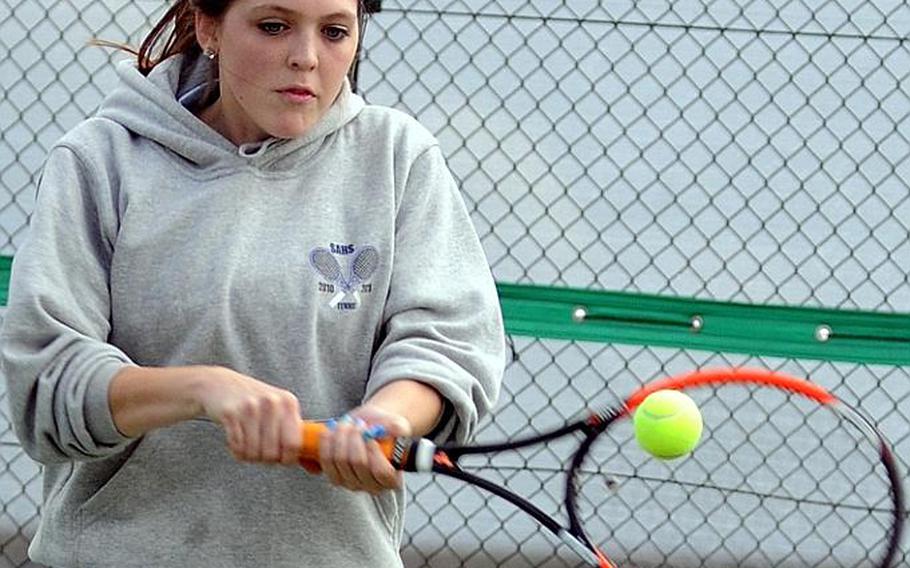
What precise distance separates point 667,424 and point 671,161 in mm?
2644

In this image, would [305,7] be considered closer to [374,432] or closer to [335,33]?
[335,33]

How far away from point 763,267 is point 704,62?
21.8 inches

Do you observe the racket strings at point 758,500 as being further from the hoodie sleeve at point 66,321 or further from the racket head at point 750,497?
the hoodie sleeve at point 66,321

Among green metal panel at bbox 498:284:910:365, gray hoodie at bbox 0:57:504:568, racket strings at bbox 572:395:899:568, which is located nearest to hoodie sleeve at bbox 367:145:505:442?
gray hoodie at bbox 0:57:504:568

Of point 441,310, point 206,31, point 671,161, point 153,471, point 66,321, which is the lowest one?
point 671,161

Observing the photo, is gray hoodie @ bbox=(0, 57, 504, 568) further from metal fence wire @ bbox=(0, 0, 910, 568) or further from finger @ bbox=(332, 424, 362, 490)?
metal fence wire @ bbox=(0, 0, 910, 568)

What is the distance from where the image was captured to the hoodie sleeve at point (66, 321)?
2.36 metres

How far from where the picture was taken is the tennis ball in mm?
2684

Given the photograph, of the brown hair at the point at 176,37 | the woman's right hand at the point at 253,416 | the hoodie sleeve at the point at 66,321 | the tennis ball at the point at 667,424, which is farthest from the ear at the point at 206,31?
the tennis ball at the point at 667,424

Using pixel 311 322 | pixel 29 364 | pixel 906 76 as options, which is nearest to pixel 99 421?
pixel 29 364

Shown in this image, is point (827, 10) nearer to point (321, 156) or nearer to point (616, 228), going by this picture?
point (616, 228)

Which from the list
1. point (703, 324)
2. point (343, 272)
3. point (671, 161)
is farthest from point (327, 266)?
point (671, 161)

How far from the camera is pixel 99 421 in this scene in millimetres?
2355

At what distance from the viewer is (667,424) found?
2682 millimetres
